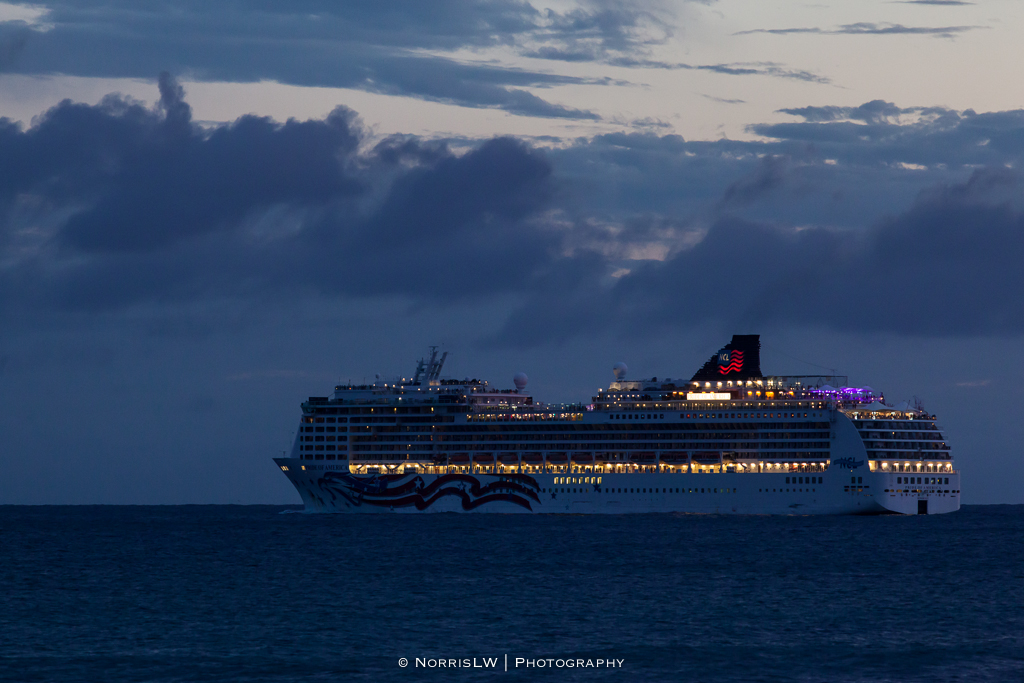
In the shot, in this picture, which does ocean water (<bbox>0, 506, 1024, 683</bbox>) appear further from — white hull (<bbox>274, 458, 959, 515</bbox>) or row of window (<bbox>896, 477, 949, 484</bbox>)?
row of window (<bbox>896, 477, 949, 484</bbox>)

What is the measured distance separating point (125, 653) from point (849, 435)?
67660 mm

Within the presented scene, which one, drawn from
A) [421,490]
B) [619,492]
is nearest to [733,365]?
[619,492]

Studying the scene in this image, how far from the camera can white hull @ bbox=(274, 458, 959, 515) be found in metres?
97.7

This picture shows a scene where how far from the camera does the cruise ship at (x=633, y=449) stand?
9862 cm

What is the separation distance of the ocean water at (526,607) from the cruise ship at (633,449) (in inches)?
409

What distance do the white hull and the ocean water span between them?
8.61 meters

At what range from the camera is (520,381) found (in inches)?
4678

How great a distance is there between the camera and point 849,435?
9756 cm

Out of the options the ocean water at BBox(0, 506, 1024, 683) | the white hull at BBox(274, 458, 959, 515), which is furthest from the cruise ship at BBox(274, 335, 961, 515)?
the ocean water at BBox(0, 506, 1024, 683)

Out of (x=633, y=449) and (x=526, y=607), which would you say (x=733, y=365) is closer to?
(x=633, y=449)

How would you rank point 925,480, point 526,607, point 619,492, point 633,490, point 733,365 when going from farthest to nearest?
point 733,365
point 619,492
point 633,490
point 925,480
point 526,607

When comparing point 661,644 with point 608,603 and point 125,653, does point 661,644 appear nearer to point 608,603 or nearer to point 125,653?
point 608,603

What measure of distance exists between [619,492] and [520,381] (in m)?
19.4

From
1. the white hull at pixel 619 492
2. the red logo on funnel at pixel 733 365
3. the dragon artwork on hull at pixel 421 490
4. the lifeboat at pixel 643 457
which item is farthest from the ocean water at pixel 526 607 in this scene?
the red logo on funnel at pixel 733 365
